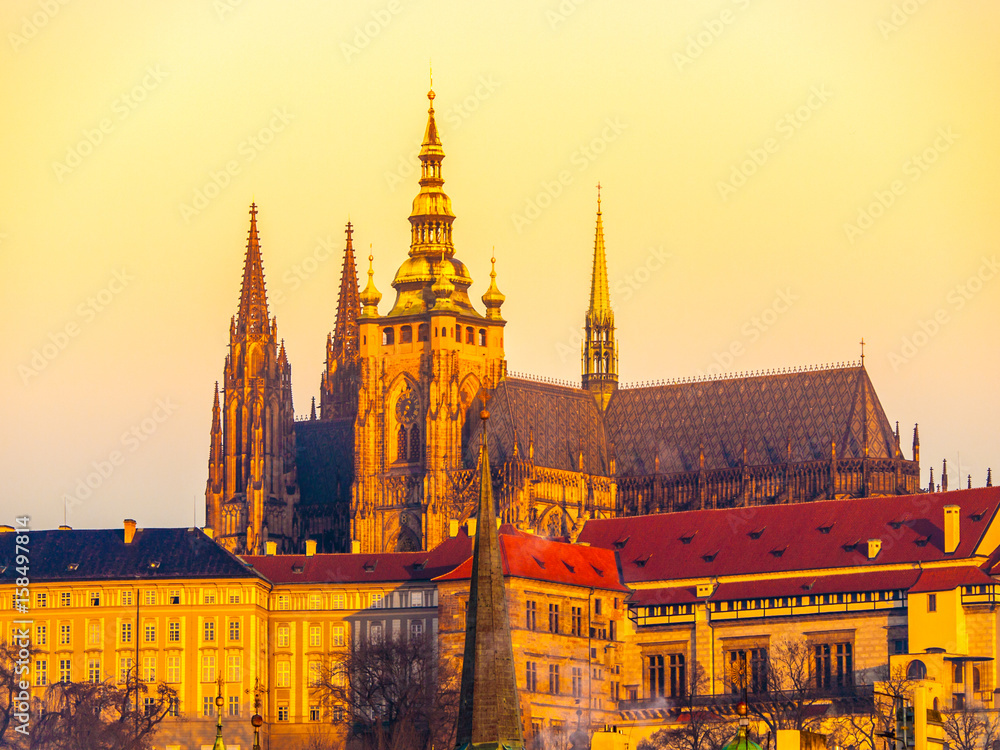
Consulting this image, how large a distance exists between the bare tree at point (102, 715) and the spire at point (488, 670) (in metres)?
70.8

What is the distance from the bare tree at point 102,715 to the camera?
474 feet

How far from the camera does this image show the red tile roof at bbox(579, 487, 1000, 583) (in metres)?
165

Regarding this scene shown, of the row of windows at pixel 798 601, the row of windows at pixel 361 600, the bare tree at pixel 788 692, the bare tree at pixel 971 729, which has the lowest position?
the bare tree at pixel 971 729

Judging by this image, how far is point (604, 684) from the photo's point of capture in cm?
16612

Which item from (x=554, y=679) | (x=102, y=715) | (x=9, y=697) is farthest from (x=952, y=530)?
(x=9, y=697)

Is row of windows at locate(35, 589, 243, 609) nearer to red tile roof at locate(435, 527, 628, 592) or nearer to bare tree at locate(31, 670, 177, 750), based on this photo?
bare tree at locate(31, 670, 177, 750)

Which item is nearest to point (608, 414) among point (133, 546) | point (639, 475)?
point (639, 475)

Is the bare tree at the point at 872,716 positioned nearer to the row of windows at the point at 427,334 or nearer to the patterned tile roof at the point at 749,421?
the patterned tile roof at the point at 749,421

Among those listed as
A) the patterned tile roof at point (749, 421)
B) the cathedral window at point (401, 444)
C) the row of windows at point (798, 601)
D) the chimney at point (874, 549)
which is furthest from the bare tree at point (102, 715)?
the patterned tile roof at point (749, 421)

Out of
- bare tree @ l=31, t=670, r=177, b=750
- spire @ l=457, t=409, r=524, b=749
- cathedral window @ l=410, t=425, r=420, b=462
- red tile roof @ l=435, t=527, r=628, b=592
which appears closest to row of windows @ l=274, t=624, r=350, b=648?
red tile roof @ l=435, t=527, r=628, b=592

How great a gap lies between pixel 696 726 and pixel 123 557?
34.8 metres

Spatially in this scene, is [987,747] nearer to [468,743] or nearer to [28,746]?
[28,746]

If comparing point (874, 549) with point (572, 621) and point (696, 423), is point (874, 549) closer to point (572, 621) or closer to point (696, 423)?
point (572, 621)

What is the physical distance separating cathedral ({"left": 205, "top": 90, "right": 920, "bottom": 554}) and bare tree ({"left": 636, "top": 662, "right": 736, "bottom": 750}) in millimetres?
23972
